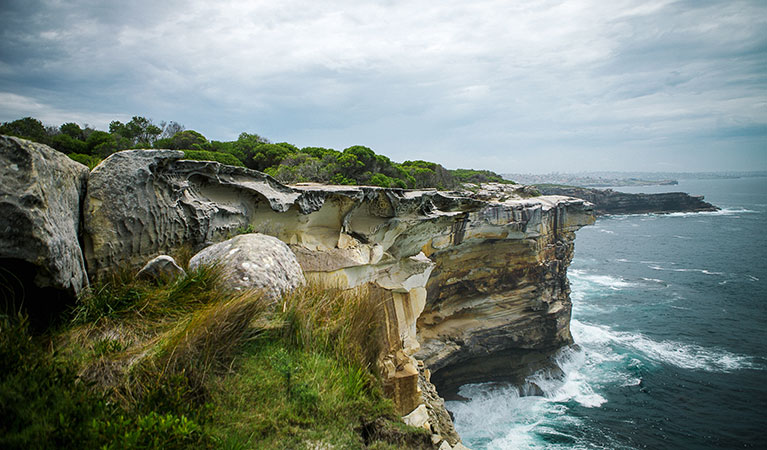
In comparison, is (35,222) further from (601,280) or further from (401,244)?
(601,280)

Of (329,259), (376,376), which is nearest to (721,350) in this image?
(329,259)

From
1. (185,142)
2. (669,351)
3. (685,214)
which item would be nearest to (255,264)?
(185,142)

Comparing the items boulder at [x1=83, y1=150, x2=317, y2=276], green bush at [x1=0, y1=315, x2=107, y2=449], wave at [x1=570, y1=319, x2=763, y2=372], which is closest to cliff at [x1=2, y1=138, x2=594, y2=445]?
boulder at [x1=83, y1=150, x2=317, y2=276]

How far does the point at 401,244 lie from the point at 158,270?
772 centimetres

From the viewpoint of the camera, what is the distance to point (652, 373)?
19109mm

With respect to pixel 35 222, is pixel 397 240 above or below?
below

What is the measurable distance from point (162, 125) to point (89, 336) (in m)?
22.6

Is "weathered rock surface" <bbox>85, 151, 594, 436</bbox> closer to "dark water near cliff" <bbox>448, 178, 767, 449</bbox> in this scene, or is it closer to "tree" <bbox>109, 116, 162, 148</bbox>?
"dark water near cliff" <bbox>448, 178, 767, 449</bbox>

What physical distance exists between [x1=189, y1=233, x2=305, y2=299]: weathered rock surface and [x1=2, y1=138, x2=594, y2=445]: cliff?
30.9 inches

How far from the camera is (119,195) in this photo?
479cm

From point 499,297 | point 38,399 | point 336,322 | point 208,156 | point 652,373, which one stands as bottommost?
point 652,373

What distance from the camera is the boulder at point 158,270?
432 centimetres

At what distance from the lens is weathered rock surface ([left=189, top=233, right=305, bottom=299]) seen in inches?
173

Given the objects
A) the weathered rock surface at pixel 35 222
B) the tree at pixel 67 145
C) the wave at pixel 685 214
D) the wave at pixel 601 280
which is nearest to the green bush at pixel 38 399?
the weathered rock surface at pixel 35 222
